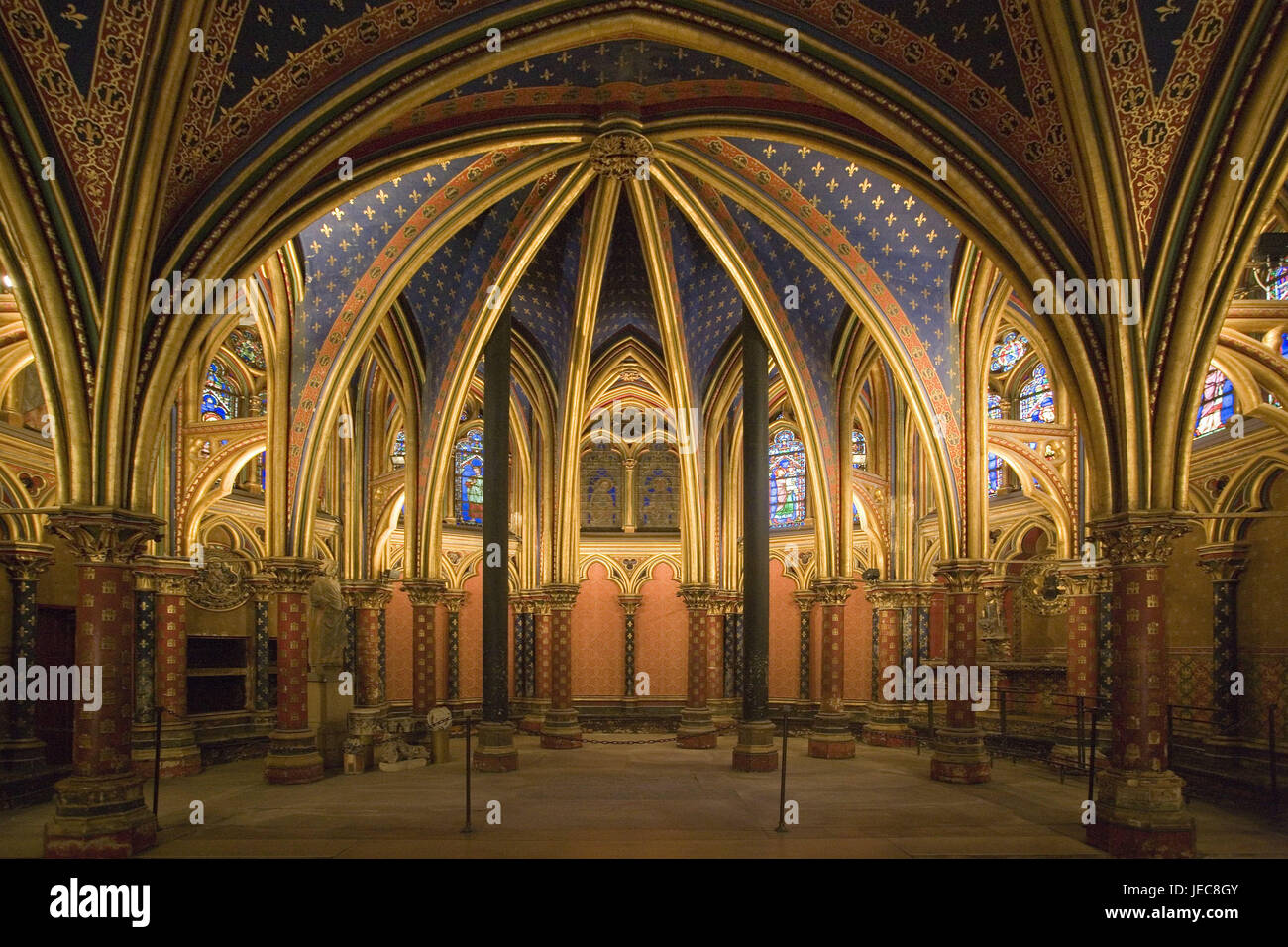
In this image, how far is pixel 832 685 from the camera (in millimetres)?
19219

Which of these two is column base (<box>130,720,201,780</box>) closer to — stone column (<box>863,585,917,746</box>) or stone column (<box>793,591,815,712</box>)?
stone column (<box>863,585,917,746</box>)

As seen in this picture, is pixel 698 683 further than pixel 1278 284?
Yes

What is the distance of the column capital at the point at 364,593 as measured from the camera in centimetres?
2106

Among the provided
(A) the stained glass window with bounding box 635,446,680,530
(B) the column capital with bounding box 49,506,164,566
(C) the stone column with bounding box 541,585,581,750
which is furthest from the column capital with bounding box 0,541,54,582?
(A) the stained glass window with bounding box 635,446,680,530

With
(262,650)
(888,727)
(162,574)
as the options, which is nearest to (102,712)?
(162,574)

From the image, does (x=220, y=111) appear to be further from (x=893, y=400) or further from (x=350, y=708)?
(x=893, y=400)

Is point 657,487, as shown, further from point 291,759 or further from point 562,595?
point 291,759

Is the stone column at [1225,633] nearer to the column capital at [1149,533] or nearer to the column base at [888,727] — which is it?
the column base at [888,727]

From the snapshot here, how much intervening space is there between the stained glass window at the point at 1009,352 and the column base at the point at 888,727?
7.93 meters

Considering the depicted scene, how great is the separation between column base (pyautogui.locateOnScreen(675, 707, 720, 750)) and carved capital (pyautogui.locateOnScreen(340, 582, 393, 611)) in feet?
22.7

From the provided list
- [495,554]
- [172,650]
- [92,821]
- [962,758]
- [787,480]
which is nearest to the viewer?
[92,821]

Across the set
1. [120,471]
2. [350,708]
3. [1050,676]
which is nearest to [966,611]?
[1050,676]

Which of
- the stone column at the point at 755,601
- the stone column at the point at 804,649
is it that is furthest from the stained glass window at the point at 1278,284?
the stone column at the point at 804,649

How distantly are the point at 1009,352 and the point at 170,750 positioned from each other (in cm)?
1869
